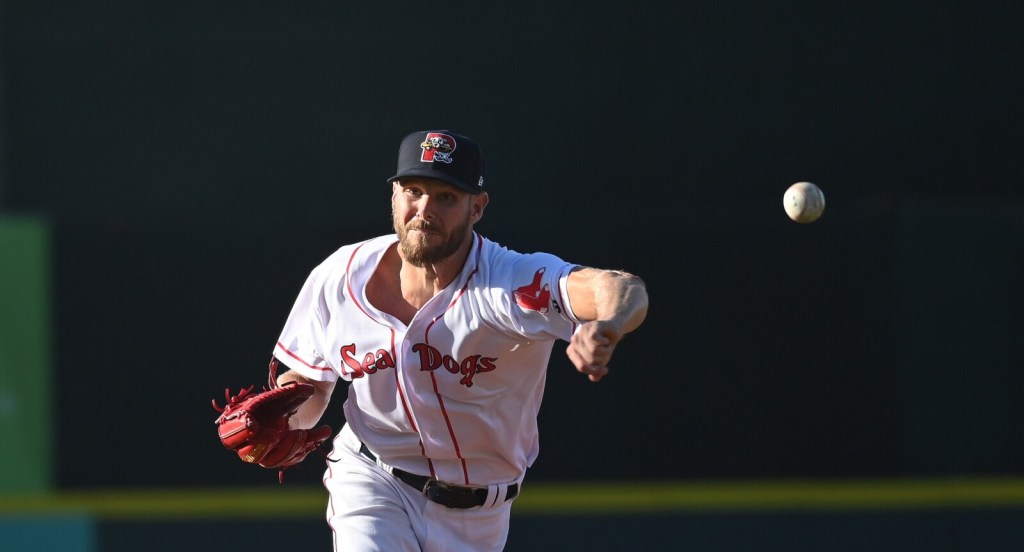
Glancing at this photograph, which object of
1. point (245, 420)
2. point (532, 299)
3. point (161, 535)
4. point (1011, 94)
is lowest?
point (161, 535)

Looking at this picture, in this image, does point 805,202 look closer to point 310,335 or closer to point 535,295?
point 535,295

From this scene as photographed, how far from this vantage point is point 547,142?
27.3 feet

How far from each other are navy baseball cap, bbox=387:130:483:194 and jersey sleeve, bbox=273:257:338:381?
0.48 meters

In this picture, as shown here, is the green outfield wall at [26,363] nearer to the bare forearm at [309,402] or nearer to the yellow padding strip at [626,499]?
the yellow padding strip at [626,499]

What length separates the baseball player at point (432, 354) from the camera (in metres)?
4.13

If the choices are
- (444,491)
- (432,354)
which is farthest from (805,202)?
(444,491)

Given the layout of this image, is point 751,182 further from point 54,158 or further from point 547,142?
point 54,158

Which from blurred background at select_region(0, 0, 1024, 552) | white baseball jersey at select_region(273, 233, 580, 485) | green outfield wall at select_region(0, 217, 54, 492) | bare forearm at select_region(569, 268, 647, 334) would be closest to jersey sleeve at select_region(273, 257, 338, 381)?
white baseball jersey at select_region(273, 233, 580, 485)

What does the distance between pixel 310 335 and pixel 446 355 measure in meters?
0.53

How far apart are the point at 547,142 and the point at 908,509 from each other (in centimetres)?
297

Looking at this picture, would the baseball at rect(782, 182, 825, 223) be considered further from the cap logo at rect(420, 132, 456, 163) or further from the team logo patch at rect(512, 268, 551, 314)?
the cap logo at rect(420, 132, 456, 163)

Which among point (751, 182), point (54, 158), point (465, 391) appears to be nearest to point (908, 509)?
point (751, 182)

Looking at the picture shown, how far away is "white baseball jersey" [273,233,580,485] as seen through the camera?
4.08m

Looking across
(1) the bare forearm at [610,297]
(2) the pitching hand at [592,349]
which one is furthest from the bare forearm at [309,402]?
(2) the pitching hand at [592,349]
